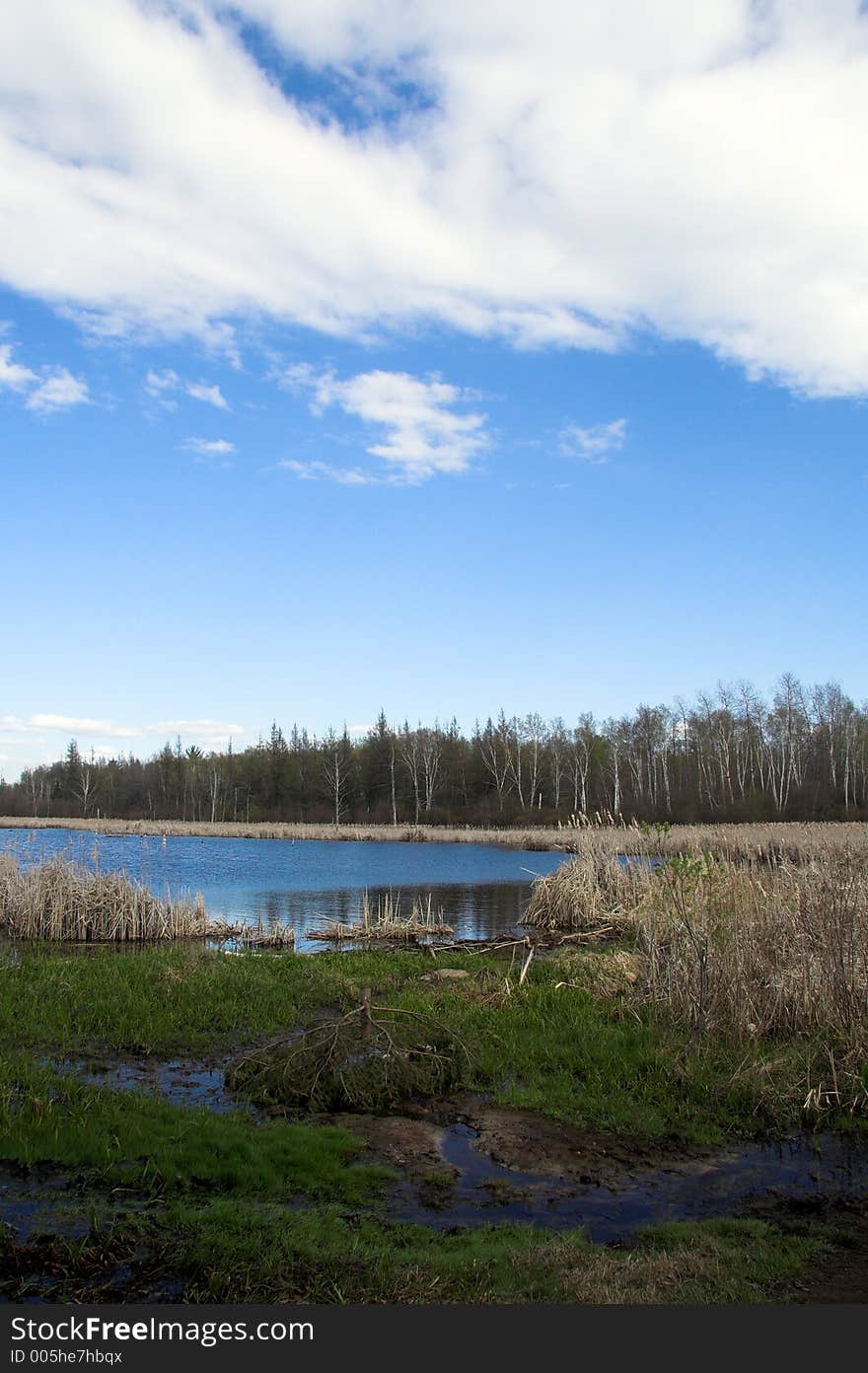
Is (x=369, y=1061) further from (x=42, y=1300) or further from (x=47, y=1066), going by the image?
(x=42, y=1300)

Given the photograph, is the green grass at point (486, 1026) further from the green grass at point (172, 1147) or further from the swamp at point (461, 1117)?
the green grass at point (172, 1147)

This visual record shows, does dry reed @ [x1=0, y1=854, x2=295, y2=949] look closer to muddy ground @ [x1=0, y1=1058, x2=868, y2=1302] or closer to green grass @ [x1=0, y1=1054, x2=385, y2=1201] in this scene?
muddy ground @ [x1=0, y1=1058, x2=868, y2=1302]

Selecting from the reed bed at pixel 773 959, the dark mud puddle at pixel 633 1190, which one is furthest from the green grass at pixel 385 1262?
the reed bed at pixel 773 959

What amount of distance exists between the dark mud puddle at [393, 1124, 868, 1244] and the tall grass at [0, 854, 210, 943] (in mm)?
11749

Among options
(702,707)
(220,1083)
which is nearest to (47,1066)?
(220,1083)

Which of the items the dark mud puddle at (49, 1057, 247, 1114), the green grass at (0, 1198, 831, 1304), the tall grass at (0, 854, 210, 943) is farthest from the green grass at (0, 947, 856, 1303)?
the tall grass at (0, 854, 210, 943)

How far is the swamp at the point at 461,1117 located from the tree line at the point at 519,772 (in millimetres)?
50844

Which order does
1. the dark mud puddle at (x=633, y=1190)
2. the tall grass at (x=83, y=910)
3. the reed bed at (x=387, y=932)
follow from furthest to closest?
the reed bed at (x=387, y=932)
the tall grass at (x=83, y=910)
the dark mud puddle at (x=633, y=1190)

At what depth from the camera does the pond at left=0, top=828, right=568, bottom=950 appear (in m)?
22.6

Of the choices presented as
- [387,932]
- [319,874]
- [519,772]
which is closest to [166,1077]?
[387,932]

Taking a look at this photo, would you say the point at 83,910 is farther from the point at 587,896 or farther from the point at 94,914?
the point at 587,896

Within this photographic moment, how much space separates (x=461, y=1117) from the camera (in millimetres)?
7773

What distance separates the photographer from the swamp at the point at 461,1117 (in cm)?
470

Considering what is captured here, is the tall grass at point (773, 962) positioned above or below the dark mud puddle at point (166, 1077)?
above
